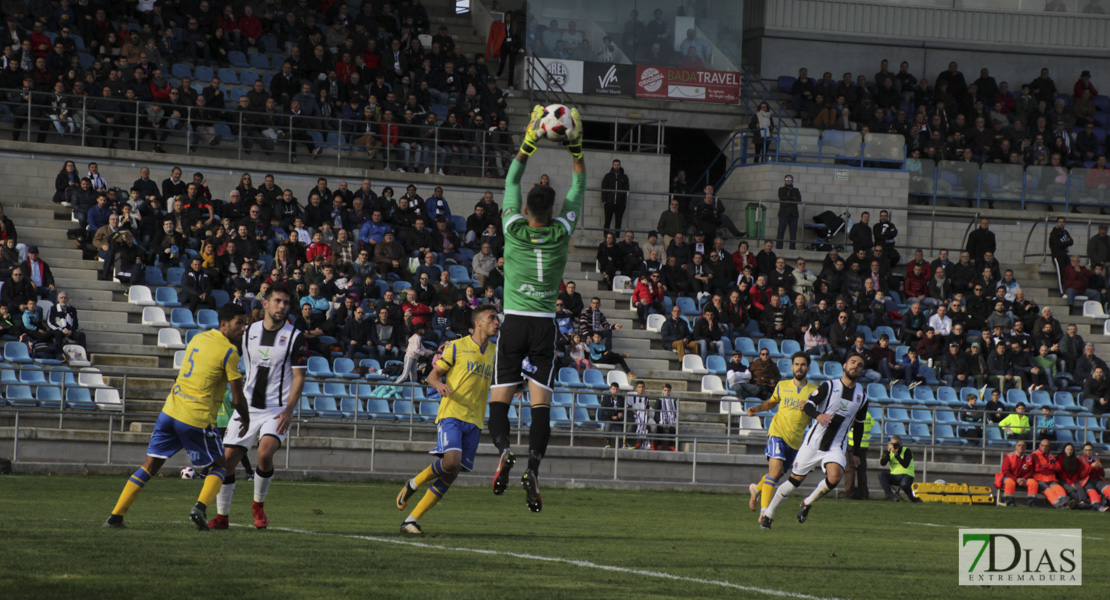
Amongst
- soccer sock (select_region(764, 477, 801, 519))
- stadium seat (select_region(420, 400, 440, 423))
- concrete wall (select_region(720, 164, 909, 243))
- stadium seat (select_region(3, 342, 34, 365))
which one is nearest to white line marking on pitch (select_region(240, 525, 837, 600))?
soccer sock (select_region(764, 477, 801, 519))

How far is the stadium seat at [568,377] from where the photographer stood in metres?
23.7

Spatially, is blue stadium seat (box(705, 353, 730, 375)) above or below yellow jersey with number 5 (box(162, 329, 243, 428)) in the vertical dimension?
below

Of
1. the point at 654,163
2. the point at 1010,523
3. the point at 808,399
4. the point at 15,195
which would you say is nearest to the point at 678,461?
the point at 1010,523

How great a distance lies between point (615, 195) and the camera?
30.2 metres

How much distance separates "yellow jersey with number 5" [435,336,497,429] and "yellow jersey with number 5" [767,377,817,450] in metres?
5.36

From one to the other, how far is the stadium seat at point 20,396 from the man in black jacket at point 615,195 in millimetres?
13617

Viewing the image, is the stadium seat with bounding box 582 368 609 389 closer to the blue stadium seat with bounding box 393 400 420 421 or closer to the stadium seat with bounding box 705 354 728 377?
the stadium seat with bounding box 705 354 728 377

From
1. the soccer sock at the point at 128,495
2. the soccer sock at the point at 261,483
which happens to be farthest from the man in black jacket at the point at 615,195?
the soccer sock at the point at 128,495

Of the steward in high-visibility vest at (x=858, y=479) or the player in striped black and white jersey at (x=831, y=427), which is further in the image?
the steward in high-visibility vest at (x=858, y=479)

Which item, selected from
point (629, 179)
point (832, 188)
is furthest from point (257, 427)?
point (832, 188)

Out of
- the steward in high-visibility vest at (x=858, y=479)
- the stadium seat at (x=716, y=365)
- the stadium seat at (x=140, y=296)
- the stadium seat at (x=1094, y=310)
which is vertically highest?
the stadium seat at (x=1094, y=310)

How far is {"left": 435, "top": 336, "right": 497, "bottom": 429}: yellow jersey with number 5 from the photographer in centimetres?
1121

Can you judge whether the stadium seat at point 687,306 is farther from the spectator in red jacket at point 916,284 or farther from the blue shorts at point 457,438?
the blue shorts at point 457,438

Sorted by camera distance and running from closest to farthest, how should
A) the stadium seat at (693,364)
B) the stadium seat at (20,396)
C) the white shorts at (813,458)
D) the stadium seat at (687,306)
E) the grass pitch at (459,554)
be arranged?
the grass pitch at (459,554) → the white shorts at (813,458) → the stadium seat at (20,396) → the stadium seat at (693,364) → the stadium seat at (687,306)
